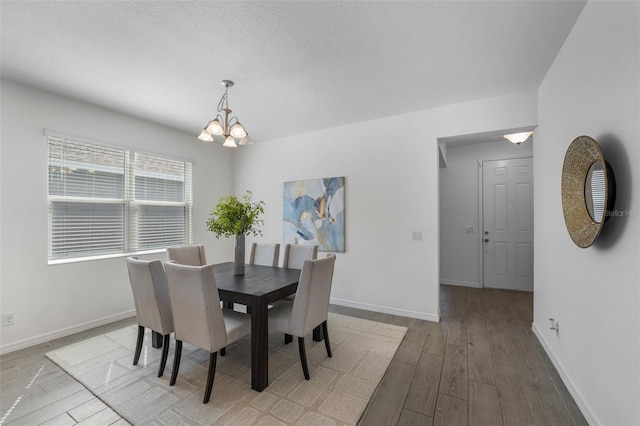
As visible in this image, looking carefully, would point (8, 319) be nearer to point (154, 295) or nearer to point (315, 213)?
point (154, 295)

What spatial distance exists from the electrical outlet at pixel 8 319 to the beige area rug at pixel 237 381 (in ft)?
1.82

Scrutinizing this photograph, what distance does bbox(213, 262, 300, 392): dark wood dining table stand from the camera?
1.98 meters

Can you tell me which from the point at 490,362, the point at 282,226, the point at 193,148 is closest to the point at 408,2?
the point at 490,362

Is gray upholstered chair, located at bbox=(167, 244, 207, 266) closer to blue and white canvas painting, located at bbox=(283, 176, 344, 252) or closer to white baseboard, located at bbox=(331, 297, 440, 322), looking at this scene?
blue and white canvas painting, located at bbox=(283, 176, 344, 252)

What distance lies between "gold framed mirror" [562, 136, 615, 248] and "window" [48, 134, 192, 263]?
4.58m

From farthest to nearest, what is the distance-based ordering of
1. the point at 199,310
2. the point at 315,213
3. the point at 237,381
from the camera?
the point at 315,213 < the point at 237,381 < the point at 199,310

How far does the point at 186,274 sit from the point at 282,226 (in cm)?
269

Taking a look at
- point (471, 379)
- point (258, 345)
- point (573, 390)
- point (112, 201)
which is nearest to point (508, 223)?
point (573, 390)

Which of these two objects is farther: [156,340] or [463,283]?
[463,283]

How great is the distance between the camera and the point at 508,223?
464 cm

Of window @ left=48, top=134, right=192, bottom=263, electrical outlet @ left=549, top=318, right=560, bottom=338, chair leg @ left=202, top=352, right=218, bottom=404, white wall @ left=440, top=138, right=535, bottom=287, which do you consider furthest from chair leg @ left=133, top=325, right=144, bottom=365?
white wall @ left=440, top=138, right=535, bottom=287

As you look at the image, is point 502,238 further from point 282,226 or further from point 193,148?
point 193,148

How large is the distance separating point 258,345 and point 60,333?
2.54 metres

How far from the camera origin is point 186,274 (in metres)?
1.84
